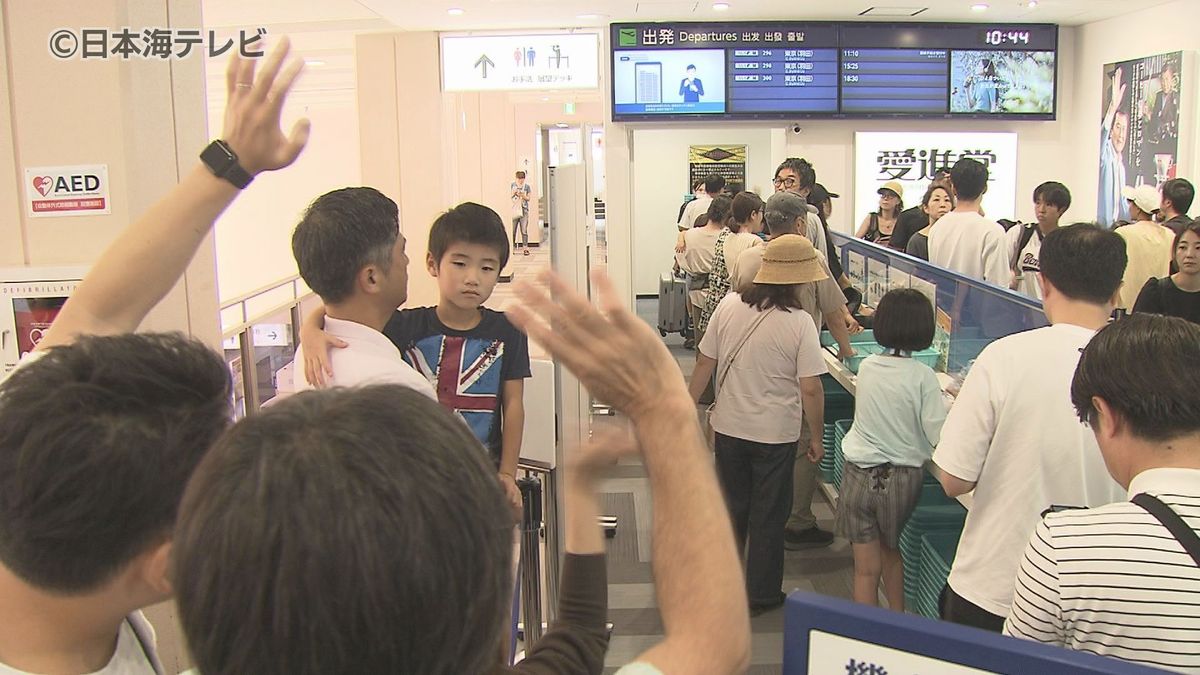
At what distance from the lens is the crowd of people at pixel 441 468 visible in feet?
1.96

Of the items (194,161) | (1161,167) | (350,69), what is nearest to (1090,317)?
(194,161)

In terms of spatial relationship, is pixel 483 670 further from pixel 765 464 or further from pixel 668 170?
pixel 668 170

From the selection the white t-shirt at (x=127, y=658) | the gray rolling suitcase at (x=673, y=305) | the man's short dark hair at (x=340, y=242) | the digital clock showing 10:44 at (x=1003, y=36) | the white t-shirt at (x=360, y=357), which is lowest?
the gray rolling suitcase at (x=673, y=305)

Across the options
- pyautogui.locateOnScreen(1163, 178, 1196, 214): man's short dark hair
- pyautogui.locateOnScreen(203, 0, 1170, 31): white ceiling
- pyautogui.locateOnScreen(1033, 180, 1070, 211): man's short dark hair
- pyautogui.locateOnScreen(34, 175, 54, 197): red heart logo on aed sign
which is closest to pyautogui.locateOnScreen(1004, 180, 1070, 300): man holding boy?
pyautogui.locateOnScreen(1033, 180, 1070, 211): man's short dark hair

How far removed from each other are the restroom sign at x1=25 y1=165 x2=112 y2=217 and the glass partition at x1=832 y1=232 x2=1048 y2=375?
286 centimetres

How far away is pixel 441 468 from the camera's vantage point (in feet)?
2.09

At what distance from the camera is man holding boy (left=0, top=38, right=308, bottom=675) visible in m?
0.84

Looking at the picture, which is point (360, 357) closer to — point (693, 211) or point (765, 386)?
point (765, 386)

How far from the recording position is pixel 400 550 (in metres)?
0.59

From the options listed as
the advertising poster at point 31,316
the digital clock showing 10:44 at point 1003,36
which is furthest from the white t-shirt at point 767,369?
the digital clock showing 10:44 at point 1003,36

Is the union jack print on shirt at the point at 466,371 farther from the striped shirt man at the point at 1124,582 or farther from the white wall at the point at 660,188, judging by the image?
the white wall at the point at 660,188

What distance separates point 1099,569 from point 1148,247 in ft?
13.3

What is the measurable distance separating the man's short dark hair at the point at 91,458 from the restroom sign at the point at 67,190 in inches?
67.4

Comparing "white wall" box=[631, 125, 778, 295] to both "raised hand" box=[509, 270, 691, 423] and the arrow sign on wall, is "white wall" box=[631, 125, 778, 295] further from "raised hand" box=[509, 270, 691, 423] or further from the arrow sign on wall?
"raised hand" box=[509, 270, 691, 423]
